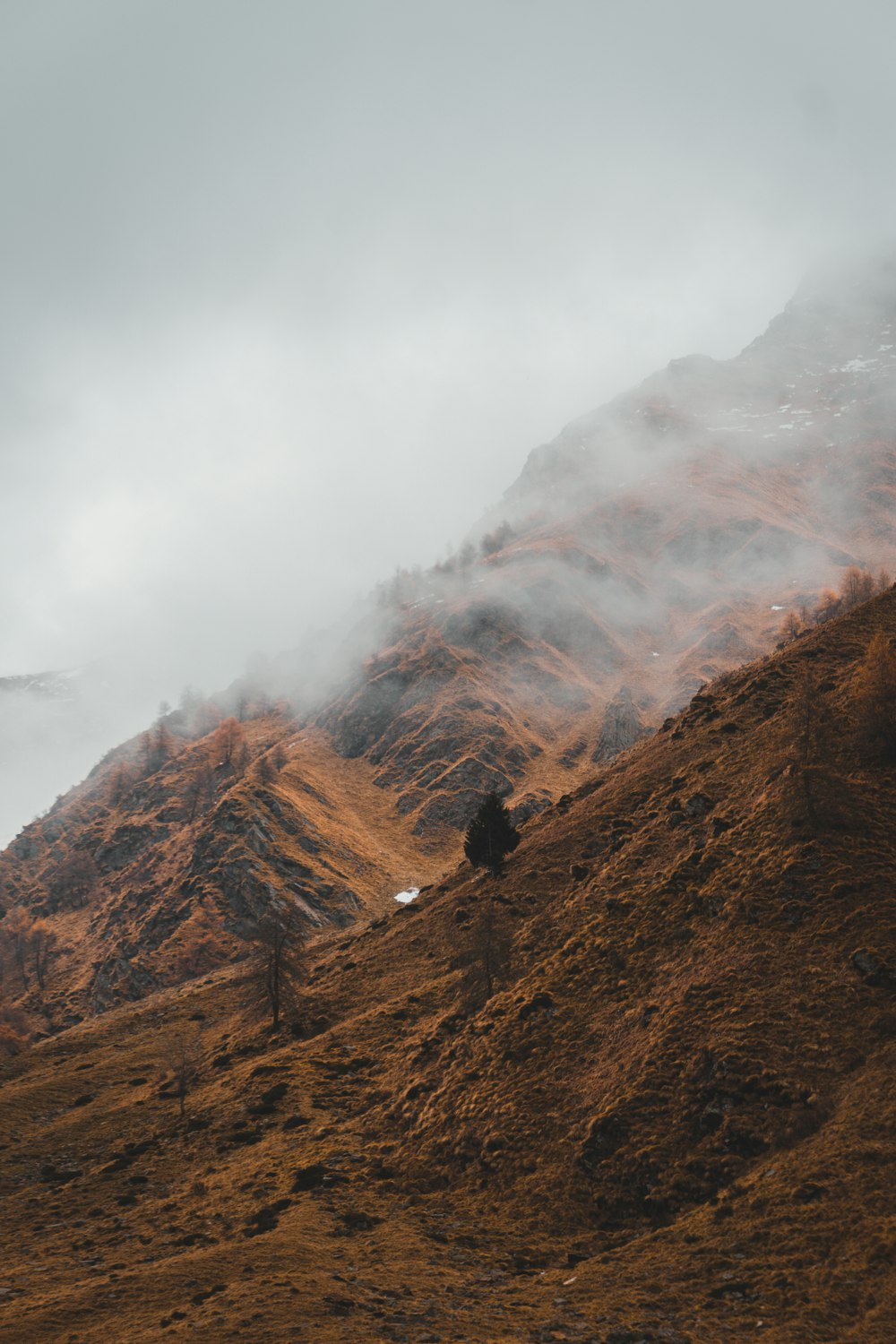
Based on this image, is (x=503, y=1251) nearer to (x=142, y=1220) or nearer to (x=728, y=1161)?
(x=728, y=1161)

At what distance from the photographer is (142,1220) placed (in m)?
46.4

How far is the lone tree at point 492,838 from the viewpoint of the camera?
301 ft

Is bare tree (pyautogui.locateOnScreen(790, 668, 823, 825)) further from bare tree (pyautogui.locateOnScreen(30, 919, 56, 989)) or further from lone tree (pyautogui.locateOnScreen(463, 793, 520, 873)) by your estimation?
bare tree (pyautogui.locateOnScreen(30, 919, 56, 989))

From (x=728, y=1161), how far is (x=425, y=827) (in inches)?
5668

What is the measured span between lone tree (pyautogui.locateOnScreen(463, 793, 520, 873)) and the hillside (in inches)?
396

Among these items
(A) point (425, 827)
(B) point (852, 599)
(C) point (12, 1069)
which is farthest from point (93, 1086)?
(B) point (852, 599)

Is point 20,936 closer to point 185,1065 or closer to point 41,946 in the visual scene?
point 41,946

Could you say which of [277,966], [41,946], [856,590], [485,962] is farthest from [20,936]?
[856,590]

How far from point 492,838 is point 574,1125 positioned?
48659mm

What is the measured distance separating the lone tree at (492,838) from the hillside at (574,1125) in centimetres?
1006

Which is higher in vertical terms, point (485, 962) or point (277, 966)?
point (277, 966)

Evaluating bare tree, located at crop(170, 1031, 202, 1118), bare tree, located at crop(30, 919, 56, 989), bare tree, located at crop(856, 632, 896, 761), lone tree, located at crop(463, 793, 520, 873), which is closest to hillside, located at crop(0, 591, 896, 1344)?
bare tree, located at crop(170, 1031, 202, 1118)

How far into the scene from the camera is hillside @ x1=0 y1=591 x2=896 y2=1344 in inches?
1220

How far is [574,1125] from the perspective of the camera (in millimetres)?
43750
